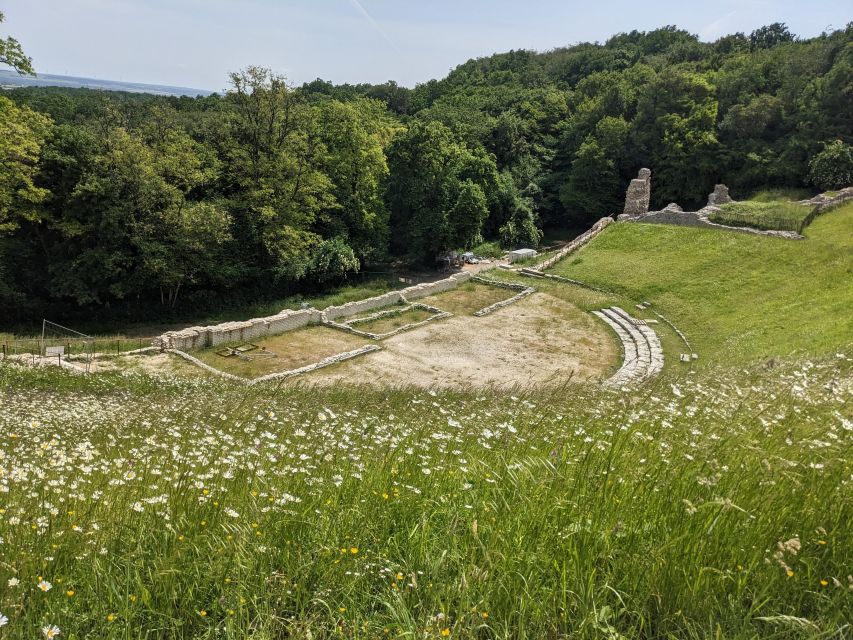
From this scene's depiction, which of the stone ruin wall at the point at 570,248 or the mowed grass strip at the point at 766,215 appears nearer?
the mowed grass strip at the point at 766,215

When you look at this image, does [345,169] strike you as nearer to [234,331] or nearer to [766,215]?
[234,331]

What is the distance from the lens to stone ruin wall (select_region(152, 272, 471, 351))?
22261 millimetres

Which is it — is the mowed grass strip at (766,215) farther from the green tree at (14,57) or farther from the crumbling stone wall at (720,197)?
the green tree at (14,57)

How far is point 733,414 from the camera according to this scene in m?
5.04

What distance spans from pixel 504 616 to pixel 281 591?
119 centimetres

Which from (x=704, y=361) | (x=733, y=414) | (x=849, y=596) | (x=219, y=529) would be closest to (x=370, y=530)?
(x=219, y=529)

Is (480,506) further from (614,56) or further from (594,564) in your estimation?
(614,56)

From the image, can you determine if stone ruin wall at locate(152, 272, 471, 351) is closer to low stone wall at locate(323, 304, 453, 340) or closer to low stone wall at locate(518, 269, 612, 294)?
low stone wall at locate(323, 304, 453, 340)

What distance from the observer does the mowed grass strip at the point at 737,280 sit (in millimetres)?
19281

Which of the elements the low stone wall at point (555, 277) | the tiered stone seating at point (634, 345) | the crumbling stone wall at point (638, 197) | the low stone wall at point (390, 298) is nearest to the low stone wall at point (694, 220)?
the crumbling stone wall at point (638, 197)

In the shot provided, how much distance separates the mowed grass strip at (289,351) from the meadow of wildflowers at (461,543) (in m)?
16.2

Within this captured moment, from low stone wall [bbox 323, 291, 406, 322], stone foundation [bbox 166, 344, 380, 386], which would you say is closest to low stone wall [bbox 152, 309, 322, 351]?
stone foundation [bbox 166, 344, 380, 386]

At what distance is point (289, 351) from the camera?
2289cm

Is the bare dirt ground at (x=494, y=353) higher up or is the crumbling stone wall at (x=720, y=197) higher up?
the crumbling stone wall at (x=720, y=197)
